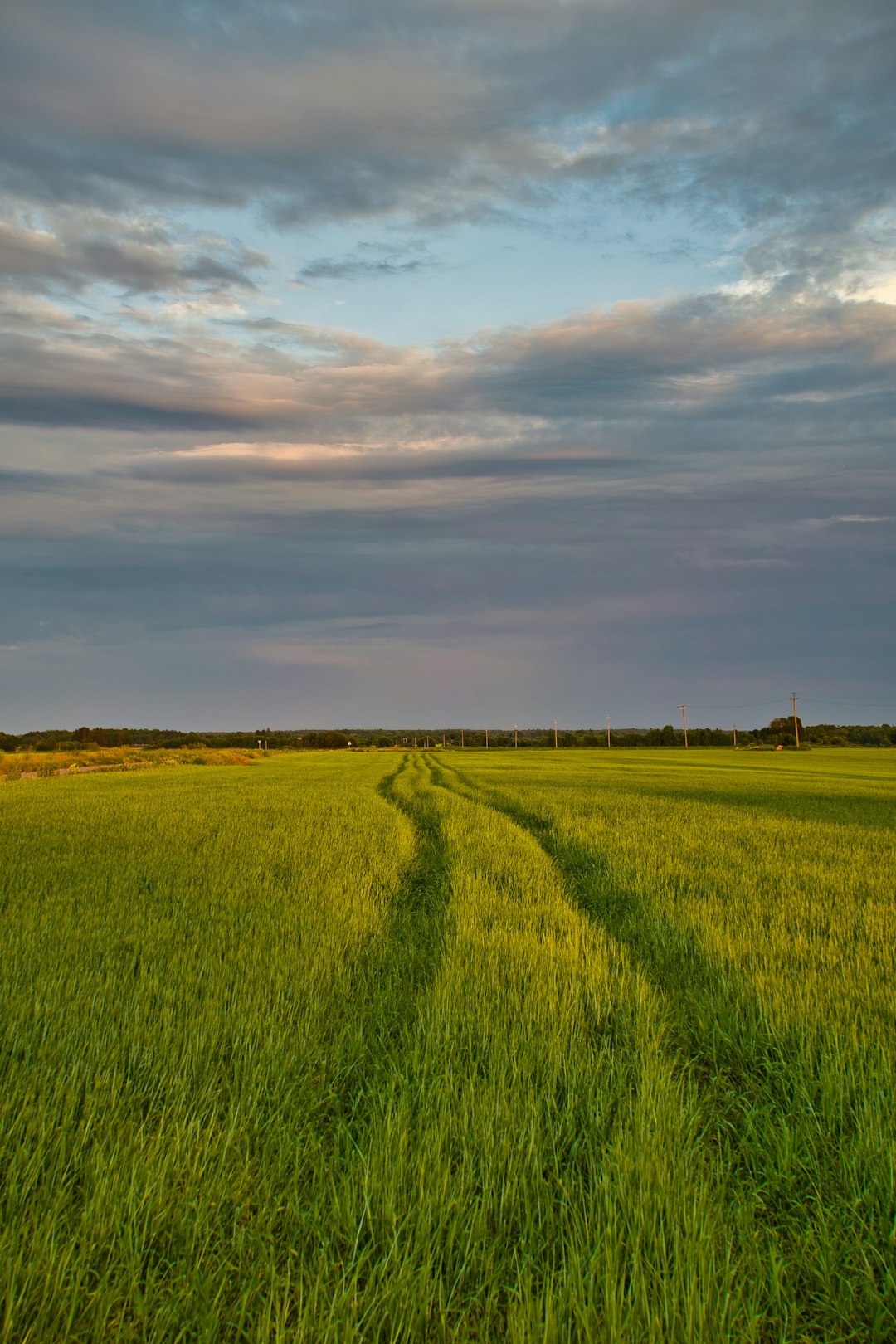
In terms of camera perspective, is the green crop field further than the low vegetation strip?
No

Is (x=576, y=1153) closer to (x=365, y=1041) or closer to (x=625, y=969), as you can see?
(x=365, y=1041)

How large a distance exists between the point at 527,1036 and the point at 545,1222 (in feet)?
5.74

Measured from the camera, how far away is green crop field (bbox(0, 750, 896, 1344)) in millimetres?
2664

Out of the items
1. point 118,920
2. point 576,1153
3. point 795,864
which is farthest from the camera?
point 795,864

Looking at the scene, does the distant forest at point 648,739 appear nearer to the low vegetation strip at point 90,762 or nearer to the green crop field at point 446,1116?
the low vegetation strip at point 90,762

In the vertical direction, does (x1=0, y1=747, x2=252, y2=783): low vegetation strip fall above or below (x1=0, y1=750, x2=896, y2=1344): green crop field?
above

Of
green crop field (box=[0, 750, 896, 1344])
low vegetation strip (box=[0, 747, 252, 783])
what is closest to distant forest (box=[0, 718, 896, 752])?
low vegetation strip (box=[0, 747, 252, 783])

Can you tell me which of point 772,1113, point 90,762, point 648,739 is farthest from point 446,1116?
point 648,739

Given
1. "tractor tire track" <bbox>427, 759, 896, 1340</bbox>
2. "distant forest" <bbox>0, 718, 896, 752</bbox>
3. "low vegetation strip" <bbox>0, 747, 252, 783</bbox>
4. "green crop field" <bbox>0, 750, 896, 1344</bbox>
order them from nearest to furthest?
"green crop field" <bbox>0, 750, 896, 1344</bbox>, "tractor tire track" <bbox>427, 759, 896, 1340</bbox>, "low vegetation strip" <bbox>0, 747, 252, 783</bbox>, "distant forest" <bbox>0, 718, 896, 752</bbox>

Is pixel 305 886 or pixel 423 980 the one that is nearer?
pixel 423 980

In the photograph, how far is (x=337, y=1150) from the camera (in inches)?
144

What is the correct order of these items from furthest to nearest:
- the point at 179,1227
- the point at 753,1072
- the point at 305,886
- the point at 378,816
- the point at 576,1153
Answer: the point at 378,816, the point at 305,886, the point at 753,1072, the point at 576,1153, the point at 179,1227

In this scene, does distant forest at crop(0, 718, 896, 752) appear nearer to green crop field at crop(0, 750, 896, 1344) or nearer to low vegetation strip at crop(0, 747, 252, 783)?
low vegetation strip at crop(0, 747, 252, 783)

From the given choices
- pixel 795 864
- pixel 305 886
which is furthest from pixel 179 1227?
pixel 795 864
